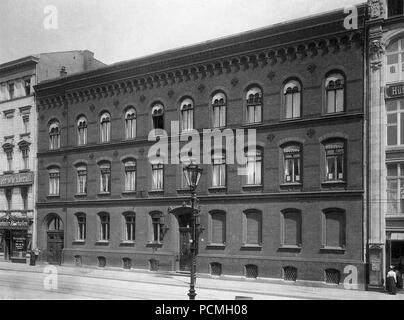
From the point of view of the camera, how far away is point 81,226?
3722 centimetres

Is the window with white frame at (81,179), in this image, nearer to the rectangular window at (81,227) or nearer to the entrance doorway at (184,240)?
the rectangular window at (81,227)

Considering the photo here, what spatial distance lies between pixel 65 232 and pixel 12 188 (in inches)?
298

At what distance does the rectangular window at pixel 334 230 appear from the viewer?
85.2 ft

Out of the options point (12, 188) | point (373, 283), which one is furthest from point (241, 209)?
point (12, 188)

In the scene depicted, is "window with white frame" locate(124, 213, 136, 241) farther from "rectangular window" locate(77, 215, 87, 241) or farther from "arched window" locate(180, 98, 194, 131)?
"arched window" locate(180, 98, 194, 131)

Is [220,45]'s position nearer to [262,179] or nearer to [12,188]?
[262,179]

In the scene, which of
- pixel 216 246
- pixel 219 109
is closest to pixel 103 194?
pixel 216 246

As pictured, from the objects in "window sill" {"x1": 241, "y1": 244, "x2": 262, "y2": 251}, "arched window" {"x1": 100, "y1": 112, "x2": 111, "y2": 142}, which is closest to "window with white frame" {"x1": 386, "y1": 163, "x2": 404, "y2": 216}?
"window sill" {"x1": 241, "y1": 244, "x2": 262, "y2": 251}

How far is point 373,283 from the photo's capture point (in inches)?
963

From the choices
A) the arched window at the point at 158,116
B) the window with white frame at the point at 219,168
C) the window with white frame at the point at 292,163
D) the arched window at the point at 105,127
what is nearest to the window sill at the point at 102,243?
the arched window at the point at 105,127

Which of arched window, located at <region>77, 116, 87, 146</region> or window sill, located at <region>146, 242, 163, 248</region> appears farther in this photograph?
arched window, located at <region>77, 116, 87, 146</region>

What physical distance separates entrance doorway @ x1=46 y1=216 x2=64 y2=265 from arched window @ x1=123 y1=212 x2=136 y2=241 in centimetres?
673

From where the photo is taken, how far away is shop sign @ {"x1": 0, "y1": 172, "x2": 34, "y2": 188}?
40.6 meters

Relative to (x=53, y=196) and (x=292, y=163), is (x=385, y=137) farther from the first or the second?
(x=53, y=196)
